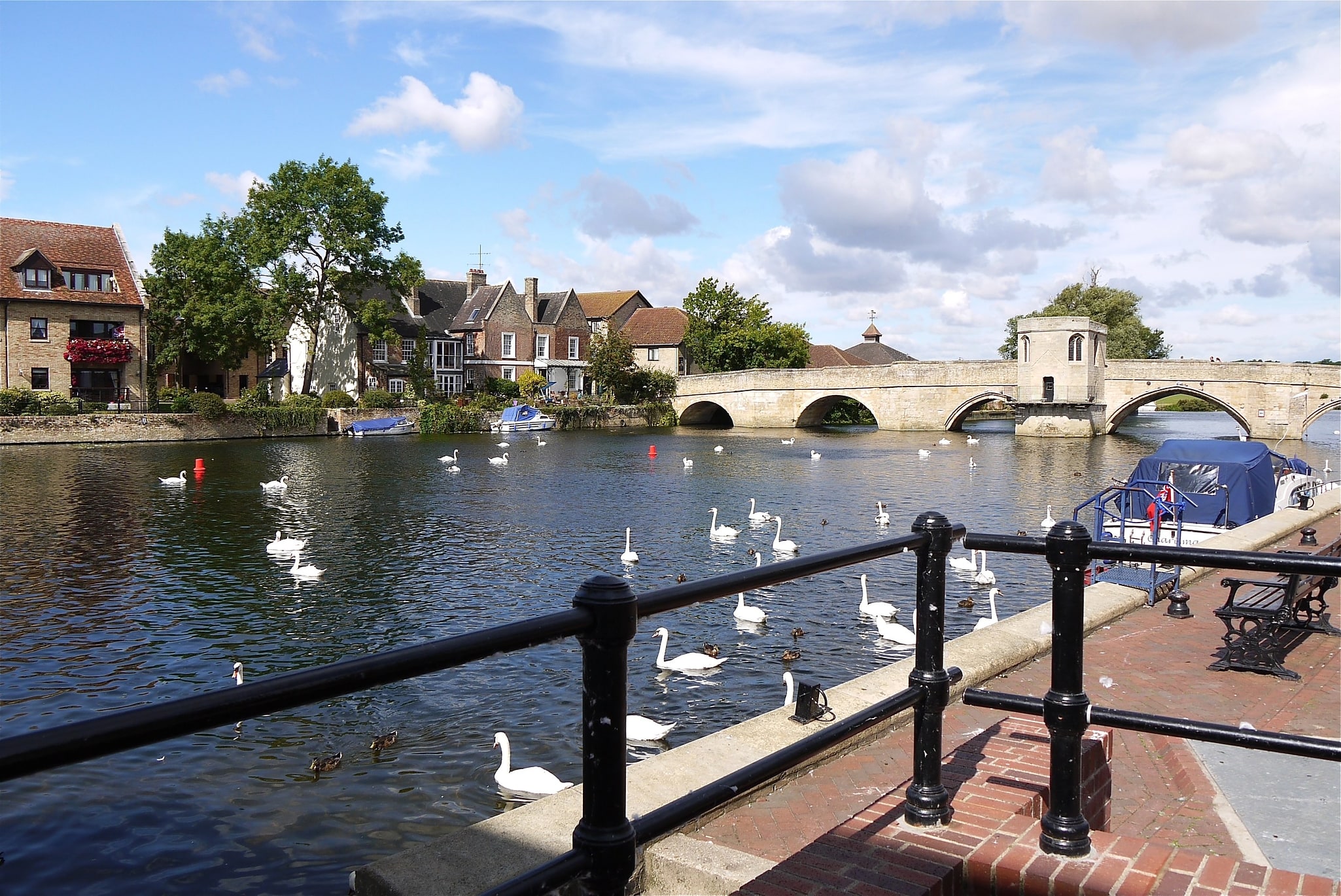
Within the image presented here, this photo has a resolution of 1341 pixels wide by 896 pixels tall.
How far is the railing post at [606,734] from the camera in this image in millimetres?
2088

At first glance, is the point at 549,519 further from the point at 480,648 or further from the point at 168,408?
the point at 168,408

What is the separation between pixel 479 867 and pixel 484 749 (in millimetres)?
5946

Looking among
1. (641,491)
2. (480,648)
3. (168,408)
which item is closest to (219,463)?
(168,408)

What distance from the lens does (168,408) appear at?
51781mm

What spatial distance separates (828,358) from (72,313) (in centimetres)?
6869

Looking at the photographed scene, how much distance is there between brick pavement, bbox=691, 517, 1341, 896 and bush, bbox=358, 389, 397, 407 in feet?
184

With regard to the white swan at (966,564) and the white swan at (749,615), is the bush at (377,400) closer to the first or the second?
the white swan at (966,564)

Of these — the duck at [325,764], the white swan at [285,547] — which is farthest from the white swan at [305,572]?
the duck at [325,764]

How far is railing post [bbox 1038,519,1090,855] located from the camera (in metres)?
3.20

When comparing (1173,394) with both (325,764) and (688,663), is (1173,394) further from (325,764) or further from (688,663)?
(325,764)

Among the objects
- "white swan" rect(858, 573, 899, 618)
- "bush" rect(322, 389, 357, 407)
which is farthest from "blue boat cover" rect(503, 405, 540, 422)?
"white swan" rect(858, 573, 899, 618)

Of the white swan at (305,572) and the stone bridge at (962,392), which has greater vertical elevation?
the stone bridge at (962,392)

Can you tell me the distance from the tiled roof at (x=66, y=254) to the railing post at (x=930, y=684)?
6093 centimetres

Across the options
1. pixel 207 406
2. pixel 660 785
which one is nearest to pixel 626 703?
pixel 660 785
